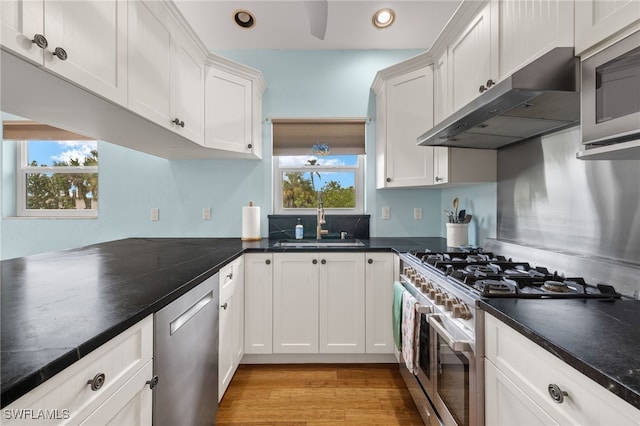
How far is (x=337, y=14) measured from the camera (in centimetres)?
238

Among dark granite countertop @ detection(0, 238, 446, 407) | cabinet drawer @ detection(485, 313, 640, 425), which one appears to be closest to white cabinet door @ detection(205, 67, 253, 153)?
dark granite countertop @ detection(0, 238, 446, 407)

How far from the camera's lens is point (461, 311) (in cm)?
116

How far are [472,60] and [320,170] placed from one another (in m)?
1.56

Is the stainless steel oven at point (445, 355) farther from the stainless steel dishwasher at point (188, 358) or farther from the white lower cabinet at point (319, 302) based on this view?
the stainless steel dishwasher at point (188, 358)

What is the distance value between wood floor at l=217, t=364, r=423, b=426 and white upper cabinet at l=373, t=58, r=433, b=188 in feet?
4.86

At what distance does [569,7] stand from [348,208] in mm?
2048

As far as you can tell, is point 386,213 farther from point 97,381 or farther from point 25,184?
point 25,184

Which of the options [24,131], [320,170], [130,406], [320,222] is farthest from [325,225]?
[24,131]

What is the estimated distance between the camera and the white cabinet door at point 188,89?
1.83 meters

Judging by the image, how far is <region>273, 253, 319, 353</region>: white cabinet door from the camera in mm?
2174

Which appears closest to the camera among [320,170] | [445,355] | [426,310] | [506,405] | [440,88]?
[506,405]

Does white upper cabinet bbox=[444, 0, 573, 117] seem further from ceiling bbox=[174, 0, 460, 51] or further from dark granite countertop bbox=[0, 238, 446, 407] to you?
dark granite countertop bbox=[0, 238, 446, 407]

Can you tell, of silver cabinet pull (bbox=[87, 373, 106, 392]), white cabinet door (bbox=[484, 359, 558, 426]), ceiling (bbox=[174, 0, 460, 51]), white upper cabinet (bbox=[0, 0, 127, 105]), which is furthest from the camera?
ceiling (bbox=[174, 0, 460, 51])

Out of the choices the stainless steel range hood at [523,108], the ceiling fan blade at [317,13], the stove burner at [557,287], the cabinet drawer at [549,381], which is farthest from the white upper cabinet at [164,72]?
the stove burner at [557,287]
